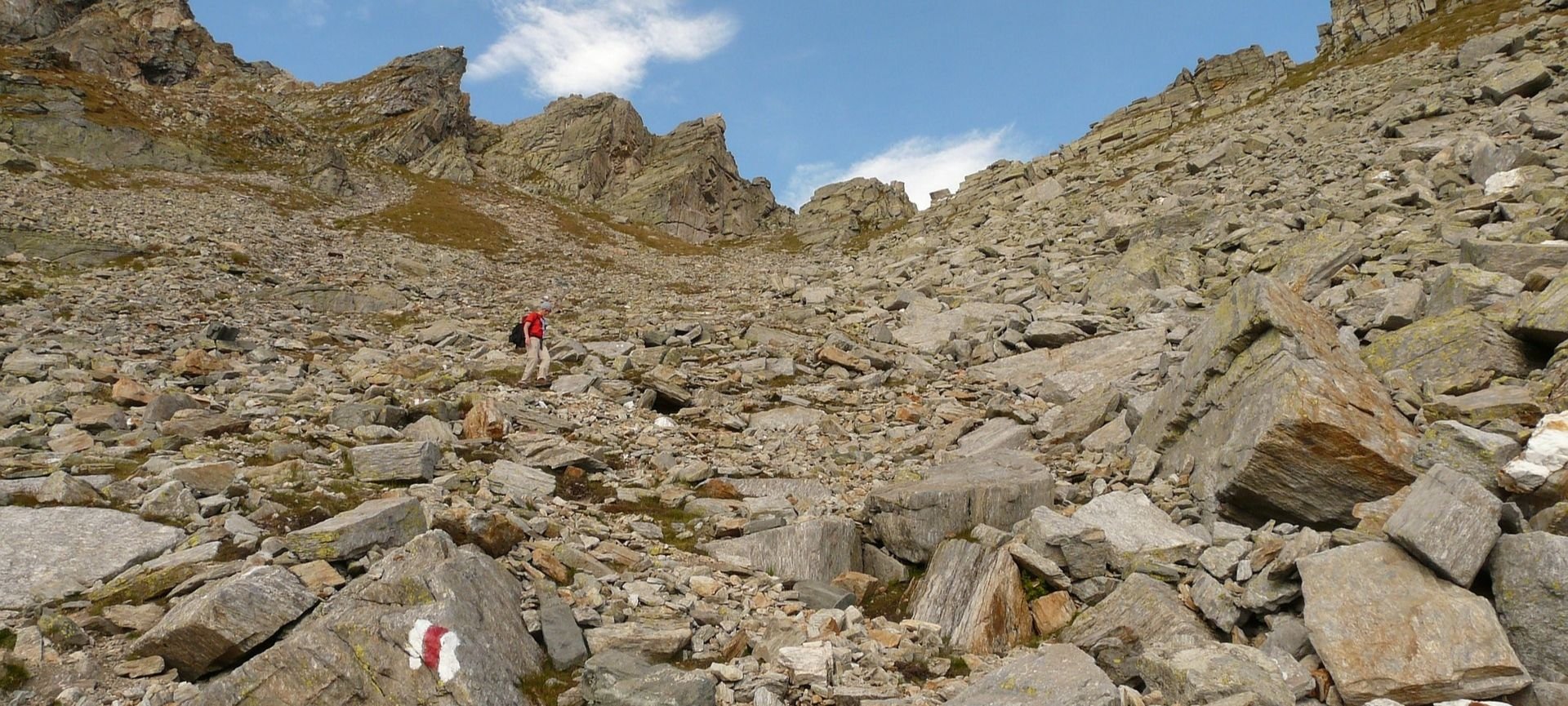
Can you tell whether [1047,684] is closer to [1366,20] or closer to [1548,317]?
[1548,317]

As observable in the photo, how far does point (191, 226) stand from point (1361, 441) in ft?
174

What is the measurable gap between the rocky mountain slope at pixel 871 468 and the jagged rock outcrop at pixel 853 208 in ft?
202

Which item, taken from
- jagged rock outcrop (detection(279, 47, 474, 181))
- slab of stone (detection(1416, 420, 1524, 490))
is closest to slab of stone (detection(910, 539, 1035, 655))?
slab of stone (detection(1416, 420, 1524, 490))

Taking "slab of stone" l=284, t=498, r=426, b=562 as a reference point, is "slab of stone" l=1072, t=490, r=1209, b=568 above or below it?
below

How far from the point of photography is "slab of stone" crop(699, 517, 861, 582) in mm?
10859

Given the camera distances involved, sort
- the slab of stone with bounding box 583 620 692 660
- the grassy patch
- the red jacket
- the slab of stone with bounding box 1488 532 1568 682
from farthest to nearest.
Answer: the grassy patch < the red jacket < the slab of stone with bounding box 583 620 692 660 < the slab of stone with bounding box 1488 532 1568 682

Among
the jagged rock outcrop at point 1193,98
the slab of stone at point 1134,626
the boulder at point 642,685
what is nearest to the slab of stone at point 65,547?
the boulder at point 642,685

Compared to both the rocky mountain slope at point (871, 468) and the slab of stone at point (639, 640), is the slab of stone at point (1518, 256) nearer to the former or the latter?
the rocky mountain slope at point (871, 468)

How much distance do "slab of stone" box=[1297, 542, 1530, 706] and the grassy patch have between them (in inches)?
2210

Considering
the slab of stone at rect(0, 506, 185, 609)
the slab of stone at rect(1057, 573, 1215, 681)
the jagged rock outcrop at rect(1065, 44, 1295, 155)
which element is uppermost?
the jagged rock outcrop at rect(1065, 44, 1295, 155)

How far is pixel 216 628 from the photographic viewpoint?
6.72m

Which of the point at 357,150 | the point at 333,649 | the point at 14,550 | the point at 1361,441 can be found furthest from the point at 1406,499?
the point at 357,150

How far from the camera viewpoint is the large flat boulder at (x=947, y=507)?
1104 centimetres

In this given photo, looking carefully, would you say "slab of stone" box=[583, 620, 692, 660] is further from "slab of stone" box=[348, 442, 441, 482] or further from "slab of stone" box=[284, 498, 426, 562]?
"slab of stone" box=[348, 442, 441, 482]
